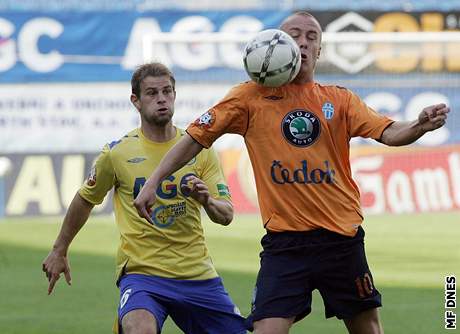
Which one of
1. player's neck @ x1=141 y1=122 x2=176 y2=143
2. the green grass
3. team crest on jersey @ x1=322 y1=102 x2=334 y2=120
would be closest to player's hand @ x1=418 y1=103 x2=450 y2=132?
team crest on jersey @ x1=322 y1=102 x2=334 y2=120

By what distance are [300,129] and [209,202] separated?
0.71 metres

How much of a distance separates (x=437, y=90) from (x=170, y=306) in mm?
16068

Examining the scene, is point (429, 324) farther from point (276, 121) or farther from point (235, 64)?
point (235, 64)

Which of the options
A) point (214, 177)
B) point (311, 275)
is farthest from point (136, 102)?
point (311, 275)

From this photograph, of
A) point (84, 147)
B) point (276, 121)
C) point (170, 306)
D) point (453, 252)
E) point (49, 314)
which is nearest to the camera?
point (276, 121)

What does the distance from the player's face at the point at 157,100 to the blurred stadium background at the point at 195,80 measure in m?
12.1

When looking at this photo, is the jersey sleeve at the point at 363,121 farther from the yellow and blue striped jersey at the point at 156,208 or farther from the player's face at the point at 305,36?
the yellow and blue striped jersey at the point at 156,208

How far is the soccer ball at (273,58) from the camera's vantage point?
21.4ft

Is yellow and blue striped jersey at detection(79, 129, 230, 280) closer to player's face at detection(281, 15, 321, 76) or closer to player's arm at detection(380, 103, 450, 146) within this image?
player's face at detection(281, 15, 321, 76)

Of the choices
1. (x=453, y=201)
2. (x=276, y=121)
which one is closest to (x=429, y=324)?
(x=276, y=121)

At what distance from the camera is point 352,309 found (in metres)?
6.76

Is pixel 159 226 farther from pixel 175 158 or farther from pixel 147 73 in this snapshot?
pixel 147 73

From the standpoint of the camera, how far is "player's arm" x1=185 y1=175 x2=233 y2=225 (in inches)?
267

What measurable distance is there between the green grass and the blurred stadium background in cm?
34
